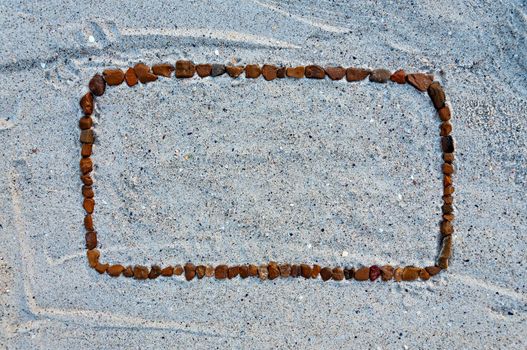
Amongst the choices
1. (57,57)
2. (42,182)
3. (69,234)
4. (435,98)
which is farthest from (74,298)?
(435,98)

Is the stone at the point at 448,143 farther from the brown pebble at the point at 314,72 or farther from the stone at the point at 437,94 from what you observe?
the brown pebble at the point at 314,72

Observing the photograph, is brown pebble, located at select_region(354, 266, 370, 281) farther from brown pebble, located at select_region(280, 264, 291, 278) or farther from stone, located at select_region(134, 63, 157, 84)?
stone, located at select_region(134, 63, 157, 84)

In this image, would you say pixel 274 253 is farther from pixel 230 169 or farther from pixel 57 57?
pixel 57 57

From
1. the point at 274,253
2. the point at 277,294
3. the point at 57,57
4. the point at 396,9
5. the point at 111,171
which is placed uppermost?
the point at 396,9

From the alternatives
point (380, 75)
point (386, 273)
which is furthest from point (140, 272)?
point (380, 75)

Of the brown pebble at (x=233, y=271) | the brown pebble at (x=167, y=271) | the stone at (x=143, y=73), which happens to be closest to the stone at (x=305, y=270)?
the brown pebble at (x=233, y=271)

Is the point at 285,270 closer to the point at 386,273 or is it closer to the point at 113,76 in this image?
the point at 386,273
